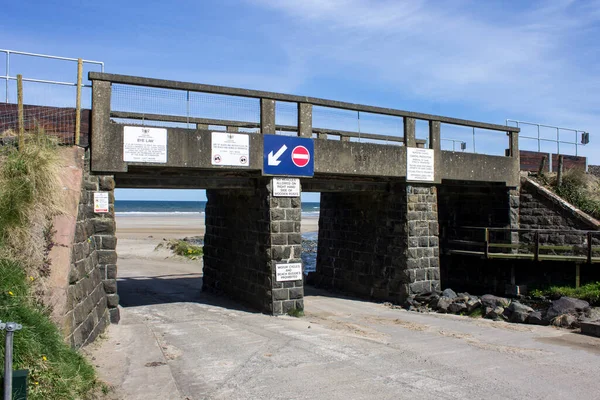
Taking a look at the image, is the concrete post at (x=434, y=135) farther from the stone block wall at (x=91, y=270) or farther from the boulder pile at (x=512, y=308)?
the stone block wall at (x=91, y=270)

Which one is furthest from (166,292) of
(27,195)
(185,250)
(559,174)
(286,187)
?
(559,174)

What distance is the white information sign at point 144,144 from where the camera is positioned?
1083cm

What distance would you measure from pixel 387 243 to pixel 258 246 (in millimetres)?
4345

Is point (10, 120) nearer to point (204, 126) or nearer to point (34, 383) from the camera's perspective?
point (204, 126)

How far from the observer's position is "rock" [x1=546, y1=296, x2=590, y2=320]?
1246 centimetres

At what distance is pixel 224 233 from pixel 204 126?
3538 mm

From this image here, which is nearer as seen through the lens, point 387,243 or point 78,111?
point 78,111

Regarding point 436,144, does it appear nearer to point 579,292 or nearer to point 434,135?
point 434,135

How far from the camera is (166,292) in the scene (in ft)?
52.2

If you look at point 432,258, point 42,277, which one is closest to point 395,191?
point 432,258

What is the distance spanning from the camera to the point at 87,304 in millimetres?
8484

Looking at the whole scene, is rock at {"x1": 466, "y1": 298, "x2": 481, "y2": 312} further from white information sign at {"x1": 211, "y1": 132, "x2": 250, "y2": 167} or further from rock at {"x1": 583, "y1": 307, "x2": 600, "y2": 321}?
white information sign at {"x1": 211, "y1": 132, "x2": 250, "y2": 167}

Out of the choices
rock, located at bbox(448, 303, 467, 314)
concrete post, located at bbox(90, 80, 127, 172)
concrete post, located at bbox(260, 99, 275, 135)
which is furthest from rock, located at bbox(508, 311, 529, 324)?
concrete post, located at bbox(90, 80, 127, 172)

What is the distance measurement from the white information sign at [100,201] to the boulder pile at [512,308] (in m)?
8.20
